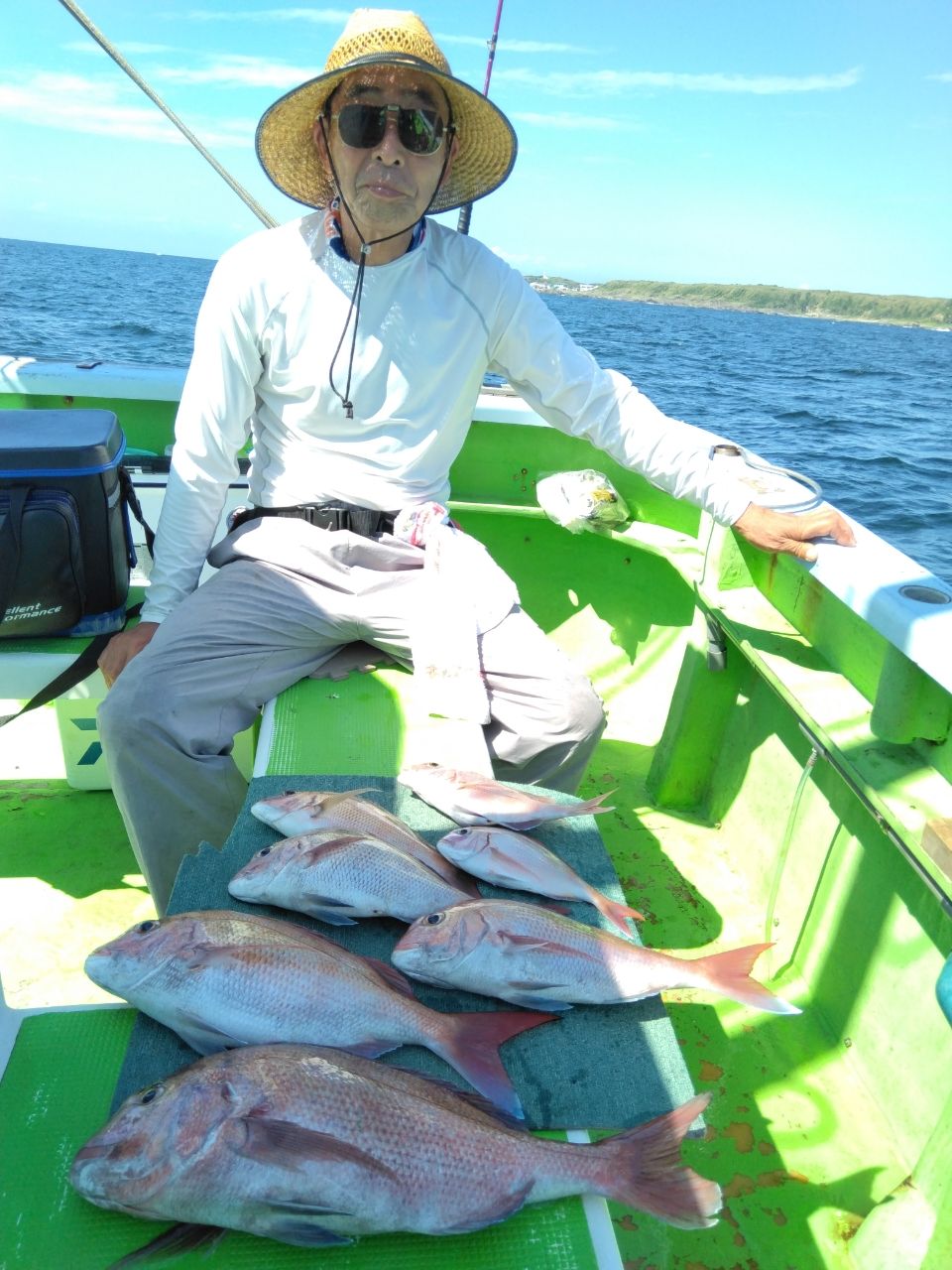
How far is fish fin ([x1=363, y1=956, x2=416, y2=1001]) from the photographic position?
1.55 metres

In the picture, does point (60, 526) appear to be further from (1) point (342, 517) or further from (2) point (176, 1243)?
(2) point (176, 1243)

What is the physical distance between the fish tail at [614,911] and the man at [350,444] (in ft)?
2.54

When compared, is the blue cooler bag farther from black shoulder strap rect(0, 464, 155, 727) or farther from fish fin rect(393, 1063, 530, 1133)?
fish fin rect(393, 1063, 530, 1133)

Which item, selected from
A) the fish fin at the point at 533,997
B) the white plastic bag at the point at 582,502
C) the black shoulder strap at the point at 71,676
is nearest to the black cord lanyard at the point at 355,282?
the black shoulder strap at the point at 71,676

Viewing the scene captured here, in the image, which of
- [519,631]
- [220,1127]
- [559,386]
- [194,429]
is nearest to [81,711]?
[194,429]

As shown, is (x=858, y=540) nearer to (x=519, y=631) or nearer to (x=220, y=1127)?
(x=519, y=631)

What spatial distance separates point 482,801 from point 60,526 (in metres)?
1.61

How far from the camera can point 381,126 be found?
2572mm

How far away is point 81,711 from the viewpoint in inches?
129

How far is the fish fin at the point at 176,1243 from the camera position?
1174 mm

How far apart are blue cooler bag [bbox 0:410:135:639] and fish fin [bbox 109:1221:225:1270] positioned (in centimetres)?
201

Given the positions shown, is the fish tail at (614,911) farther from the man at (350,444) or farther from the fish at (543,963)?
the man at (350,444)

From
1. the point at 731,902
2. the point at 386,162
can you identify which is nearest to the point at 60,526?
the point at 386,162

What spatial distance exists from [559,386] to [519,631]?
90cm
